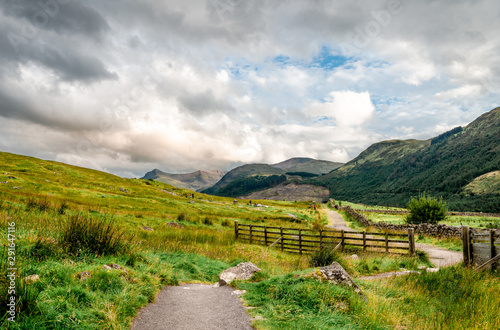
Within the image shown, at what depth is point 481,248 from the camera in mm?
11516

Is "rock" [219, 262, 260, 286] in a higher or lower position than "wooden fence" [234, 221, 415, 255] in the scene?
higher

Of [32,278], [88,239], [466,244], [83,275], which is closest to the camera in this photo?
[32,278]

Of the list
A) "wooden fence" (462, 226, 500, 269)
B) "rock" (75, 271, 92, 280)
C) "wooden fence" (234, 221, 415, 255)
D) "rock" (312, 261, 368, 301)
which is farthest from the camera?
"wooden fence" (234, 221, 415, 255)

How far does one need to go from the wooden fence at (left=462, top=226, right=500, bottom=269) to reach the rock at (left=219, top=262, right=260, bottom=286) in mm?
9647

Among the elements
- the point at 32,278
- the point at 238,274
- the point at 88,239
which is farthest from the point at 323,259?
the point at 32,278

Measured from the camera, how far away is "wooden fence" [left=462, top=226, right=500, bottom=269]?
35.4 ft

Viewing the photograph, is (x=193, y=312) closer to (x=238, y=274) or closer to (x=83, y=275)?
(x=83, y=275)

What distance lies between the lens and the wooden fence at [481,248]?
10797 mm

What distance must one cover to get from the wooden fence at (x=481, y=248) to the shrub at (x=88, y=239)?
47.9 feet

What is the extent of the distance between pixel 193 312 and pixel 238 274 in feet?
11.3

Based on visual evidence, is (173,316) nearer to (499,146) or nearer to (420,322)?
(420,322)

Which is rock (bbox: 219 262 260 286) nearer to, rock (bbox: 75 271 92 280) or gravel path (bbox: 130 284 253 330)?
gravel path (bbox: 130 284 253 330)

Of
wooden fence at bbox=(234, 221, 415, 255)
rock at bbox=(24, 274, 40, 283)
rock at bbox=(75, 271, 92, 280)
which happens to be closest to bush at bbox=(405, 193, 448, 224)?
wooden fence at bbox=(234, 221, 415, 255)

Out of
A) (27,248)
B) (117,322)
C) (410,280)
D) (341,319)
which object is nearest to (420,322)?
(341,319)
